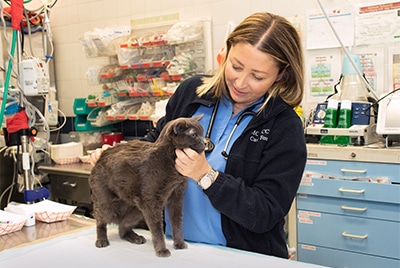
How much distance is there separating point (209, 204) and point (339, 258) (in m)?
1.54

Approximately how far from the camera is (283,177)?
54.1 inches

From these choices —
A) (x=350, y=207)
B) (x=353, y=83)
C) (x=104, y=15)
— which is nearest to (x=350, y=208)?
(x=350, y=207)

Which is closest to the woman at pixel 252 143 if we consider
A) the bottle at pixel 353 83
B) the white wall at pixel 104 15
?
the bottle at pixel 353 83

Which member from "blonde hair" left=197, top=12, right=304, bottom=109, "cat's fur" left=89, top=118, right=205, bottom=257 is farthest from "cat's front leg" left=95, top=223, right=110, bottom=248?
"blonde hair" left=197, top=12, right=304, bottom=109

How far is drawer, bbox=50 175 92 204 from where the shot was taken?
325 centimetres

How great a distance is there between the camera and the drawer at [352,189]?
2402 millimetres

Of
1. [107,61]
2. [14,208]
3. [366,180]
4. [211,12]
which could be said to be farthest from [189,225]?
[107,61]

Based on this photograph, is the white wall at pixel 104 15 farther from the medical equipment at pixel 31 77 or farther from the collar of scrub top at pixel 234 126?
the collar of scrub top at pixel 234 126

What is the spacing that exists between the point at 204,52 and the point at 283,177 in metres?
2.19

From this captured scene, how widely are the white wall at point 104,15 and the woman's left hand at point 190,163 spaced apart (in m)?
2.20

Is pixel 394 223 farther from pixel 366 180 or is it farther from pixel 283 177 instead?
pixel 283 177

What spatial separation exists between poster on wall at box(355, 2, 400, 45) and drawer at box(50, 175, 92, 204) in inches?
87.2

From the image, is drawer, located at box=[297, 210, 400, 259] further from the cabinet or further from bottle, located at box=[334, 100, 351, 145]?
bottle, located at box=[334, 100, 351, 145]

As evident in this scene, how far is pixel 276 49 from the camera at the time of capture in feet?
4.58
